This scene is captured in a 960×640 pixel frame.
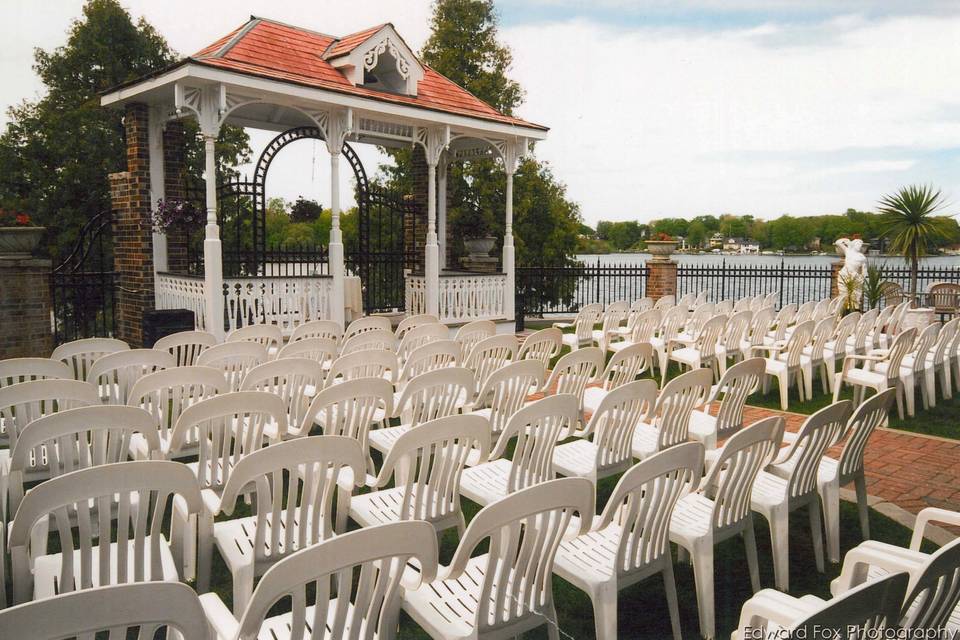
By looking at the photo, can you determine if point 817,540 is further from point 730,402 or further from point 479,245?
point 479,245

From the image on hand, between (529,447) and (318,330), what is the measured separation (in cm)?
395

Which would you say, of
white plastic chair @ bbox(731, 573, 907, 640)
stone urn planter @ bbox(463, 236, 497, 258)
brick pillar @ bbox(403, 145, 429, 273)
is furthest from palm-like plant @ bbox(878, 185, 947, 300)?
white plastic chair @ bbox(731, 573, 907, 640)

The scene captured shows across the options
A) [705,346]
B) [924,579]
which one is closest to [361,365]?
[924,579]

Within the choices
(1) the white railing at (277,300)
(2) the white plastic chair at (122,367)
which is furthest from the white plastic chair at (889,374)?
(1) the white railing at (277,300)

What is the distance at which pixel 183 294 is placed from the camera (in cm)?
955

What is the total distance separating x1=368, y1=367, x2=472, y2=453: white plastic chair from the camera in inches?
161

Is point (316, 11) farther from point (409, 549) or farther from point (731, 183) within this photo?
point (409, 549)

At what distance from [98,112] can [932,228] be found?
2266cm

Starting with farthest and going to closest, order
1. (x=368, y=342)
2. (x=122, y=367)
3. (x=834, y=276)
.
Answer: (x=834, y=276) → (x=368, y=342) → (x=122, y=367)

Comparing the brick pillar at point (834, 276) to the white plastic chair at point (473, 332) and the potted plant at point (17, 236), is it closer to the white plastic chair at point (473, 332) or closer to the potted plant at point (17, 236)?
the white plastic chair at point (473, 332)

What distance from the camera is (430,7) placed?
24.6 meters

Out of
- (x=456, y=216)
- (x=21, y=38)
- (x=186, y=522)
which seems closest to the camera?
(x=186, y=522)

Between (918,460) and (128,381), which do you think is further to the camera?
(918,460)

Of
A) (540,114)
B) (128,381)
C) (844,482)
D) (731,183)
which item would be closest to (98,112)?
(540,114)
